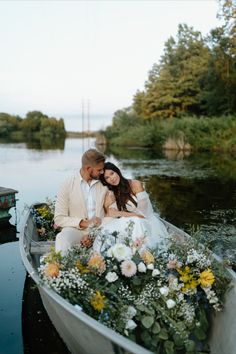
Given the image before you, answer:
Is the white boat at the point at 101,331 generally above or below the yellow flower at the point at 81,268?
below

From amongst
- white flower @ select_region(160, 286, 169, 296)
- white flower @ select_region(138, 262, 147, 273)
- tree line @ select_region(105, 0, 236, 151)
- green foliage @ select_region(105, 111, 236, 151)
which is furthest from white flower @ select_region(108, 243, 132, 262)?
tree line @ select_region(105, 0, 236, 151)

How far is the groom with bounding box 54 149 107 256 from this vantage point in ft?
13.8

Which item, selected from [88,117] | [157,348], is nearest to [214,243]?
[157,348]

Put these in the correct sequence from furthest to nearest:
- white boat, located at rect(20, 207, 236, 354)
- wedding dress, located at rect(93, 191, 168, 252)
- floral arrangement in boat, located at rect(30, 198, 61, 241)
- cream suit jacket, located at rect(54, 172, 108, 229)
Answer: floral arrangement in boat, located at rect(30, 198, 61, 241) → cream suit jacket, located at rect(54, 172, 108, 229) → wedding dress, located at rect(93, 191, 168, 252) → white boat, located at rect(20, 207, 236, 354)

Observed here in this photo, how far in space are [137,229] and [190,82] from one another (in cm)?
3479

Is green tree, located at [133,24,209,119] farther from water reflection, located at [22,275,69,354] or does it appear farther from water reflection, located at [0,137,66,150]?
water reflection, located at [22,275,69,354]

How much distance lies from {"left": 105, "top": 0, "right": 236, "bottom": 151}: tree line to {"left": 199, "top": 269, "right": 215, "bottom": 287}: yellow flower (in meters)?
27.8

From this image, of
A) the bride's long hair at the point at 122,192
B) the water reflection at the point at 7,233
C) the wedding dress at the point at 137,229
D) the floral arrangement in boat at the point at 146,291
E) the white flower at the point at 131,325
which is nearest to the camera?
the white flower at the point at 131,325

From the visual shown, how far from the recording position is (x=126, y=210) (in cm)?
463

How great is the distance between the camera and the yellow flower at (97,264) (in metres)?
3.00

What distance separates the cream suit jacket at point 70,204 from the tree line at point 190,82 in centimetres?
2677

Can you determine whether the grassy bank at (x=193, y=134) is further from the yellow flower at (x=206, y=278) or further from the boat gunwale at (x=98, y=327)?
the boat gunwale at (x=98, y=327)

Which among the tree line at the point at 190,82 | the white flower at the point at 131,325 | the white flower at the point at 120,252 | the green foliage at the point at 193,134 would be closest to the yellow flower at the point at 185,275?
the white flower at the point at 120,252

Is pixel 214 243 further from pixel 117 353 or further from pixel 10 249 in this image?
pixel 117 353
